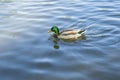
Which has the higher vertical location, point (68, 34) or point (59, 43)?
point (68, 34)

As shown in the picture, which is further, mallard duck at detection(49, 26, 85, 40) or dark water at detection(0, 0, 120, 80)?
mallard duck at detection(49, 26, 85, 40)

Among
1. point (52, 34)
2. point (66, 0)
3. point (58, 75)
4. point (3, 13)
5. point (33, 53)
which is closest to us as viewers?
point (58, 75)

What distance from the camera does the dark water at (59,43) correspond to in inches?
353

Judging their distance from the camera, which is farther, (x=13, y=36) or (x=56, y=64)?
(x=13, y=36)

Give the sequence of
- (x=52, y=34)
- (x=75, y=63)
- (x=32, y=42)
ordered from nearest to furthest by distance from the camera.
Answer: (x=75, y=63) < (x=32, y=42) < (x=52, y=34)

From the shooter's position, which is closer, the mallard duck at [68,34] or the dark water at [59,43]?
the dark water at [59,43]

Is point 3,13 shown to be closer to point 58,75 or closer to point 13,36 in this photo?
point 13,36

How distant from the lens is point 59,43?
37.8 ft

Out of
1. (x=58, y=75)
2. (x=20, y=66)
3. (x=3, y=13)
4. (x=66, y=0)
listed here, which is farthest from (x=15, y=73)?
(x=66, y=0)

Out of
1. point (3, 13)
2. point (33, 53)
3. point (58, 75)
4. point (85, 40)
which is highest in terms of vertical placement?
point (3, 13)

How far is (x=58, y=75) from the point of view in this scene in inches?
347

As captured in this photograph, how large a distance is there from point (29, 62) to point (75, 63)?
1.41m

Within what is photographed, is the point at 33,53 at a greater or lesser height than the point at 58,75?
greater

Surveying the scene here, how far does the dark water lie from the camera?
8.98 metres
